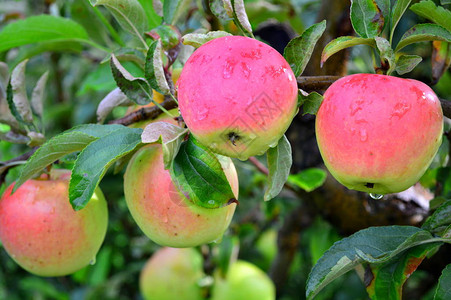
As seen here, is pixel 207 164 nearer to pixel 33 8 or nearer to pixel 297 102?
pixel 297 102

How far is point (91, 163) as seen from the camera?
0.73m

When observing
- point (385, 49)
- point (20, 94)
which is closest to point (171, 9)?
point (20, 94)

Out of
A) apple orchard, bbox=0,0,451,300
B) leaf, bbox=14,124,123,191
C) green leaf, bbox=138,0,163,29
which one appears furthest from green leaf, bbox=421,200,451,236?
green leaf, bbox=138,0,163,29

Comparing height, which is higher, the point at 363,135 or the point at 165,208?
the point at 363,135

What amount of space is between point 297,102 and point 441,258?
0.74 m

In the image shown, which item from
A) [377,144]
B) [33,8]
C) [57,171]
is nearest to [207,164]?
[377,144]

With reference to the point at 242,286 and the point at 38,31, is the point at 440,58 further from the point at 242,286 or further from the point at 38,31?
the point at 242,286

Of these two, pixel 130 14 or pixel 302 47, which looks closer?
pixel 302 47

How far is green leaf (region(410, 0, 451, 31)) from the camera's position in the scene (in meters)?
0.72

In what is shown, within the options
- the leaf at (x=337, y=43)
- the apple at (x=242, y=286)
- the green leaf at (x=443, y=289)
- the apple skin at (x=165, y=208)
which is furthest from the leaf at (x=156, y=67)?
the apple at (x=242, y=286)

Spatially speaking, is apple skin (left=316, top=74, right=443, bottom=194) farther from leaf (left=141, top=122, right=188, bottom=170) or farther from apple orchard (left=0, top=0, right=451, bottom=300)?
leaf (left=141, top=122, right=188, bottom=170)

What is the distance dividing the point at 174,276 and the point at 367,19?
1166mm

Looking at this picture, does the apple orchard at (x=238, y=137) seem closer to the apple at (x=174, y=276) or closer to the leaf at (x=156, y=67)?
the leaf at (x=156, y=67)

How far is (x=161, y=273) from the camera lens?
1.68 m
